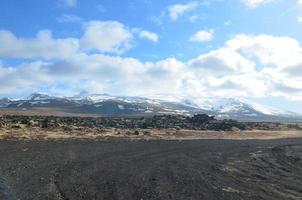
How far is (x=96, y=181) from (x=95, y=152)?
46.4 feet

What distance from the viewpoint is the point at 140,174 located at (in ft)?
87.2

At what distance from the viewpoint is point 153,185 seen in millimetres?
23281

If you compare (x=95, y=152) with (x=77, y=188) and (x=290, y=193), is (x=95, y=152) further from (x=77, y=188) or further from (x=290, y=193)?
(x=290, y=193)

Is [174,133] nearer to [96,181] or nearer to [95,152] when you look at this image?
[95,152]

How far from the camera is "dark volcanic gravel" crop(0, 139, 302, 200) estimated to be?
21.1 metres

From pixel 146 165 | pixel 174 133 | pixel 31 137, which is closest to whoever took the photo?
pixel 146 165

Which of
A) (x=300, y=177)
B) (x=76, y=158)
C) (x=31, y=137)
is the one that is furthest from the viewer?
(x=31, y=137)

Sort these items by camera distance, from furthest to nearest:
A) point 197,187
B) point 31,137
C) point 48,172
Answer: point 31,137 → point 48,172 → point 197,187

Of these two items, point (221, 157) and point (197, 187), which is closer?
point (197, 187)

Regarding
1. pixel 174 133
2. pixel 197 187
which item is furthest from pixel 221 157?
pixel 174 133

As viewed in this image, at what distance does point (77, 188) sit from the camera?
845 inches

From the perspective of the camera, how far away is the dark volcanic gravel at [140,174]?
69.3 ft

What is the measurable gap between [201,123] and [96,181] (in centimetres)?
6736

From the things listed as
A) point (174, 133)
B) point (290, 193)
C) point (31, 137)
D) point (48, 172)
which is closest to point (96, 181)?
point (48, 172)
